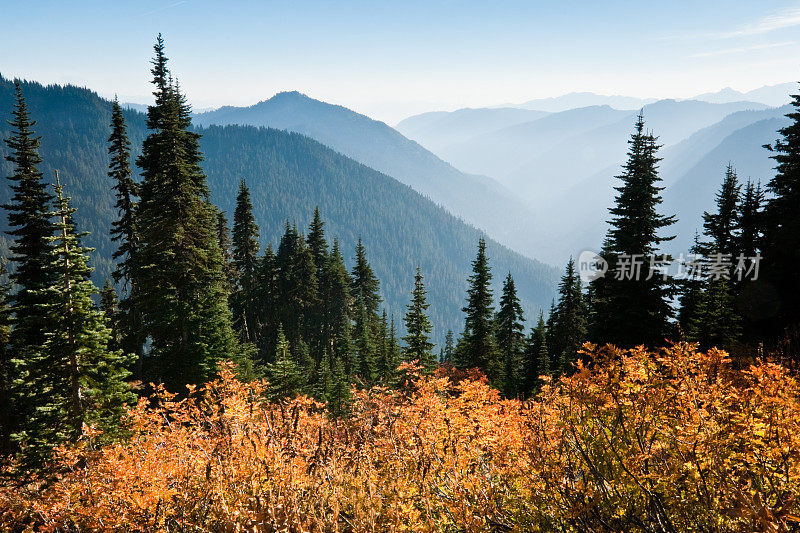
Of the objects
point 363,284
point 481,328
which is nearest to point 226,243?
point 363,284

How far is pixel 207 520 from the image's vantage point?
6.18 metres

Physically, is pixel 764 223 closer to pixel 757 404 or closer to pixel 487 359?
pixel 487 359

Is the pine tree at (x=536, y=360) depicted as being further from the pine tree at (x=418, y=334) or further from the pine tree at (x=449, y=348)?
the pine tree at (x=449, y=348)

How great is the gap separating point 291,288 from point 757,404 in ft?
152

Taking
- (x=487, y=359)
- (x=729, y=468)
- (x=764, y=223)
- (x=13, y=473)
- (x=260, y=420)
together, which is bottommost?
(x=487, y=359)

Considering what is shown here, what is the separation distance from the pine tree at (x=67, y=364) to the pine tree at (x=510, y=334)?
3003 centimetres

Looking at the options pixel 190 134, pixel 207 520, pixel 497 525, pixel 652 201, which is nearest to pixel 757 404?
pixel 497 525

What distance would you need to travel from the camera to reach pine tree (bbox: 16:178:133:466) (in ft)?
45.8

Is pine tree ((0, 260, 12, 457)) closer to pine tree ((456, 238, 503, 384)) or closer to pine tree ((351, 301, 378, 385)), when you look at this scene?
pine tree ((351, 301, 378, 385))

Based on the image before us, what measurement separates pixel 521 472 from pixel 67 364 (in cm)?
1515

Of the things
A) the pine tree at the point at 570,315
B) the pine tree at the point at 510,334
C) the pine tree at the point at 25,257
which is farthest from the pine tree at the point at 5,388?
the pine tree at the point at 570,315

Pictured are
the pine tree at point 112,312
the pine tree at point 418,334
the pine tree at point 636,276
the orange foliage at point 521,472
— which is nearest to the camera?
the orange foliage at point 521,472

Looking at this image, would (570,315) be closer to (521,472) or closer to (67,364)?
(521,472)

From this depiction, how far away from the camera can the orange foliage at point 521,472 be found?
3901 mm
